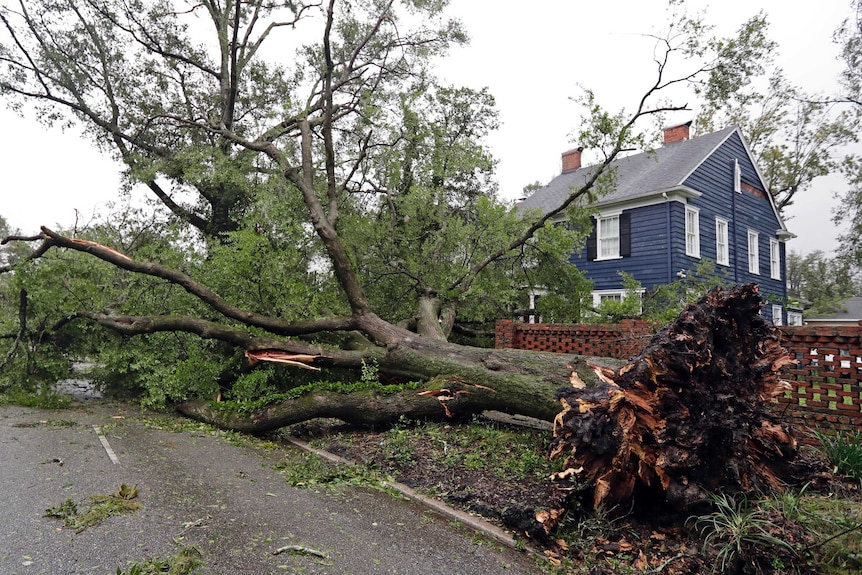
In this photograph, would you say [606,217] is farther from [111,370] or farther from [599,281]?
[111,370]

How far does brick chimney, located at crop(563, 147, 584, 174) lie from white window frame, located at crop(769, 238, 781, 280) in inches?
293

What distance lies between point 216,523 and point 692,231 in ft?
48.4

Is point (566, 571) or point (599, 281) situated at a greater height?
point (599, 281)

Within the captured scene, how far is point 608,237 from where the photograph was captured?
15266 millimetres

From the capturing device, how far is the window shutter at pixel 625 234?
1459 cm

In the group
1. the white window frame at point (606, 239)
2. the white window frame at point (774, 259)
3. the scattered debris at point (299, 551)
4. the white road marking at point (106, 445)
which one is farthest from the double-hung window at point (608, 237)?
the scattered debris at point (299, 551)

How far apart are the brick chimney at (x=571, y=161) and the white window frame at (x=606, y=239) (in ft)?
17.4

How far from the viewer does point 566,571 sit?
111 inches

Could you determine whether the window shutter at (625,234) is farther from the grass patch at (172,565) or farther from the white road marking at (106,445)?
the grass patch at (172,565)

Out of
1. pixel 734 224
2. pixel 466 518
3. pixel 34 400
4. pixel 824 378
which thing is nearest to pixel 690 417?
pixel 466 518

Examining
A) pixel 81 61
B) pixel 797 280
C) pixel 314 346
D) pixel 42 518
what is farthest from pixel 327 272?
pixel 797 280

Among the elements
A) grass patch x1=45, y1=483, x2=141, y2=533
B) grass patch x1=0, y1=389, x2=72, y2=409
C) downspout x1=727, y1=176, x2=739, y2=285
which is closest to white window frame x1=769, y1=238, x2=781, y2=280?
downspout x1=727, y1=176, x2=739, y2=285

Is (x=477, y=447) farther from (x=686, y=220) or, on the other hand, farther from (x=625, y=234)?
(x=686, y=220)

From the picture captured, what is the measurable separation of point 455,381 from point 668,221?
34.7 ft
